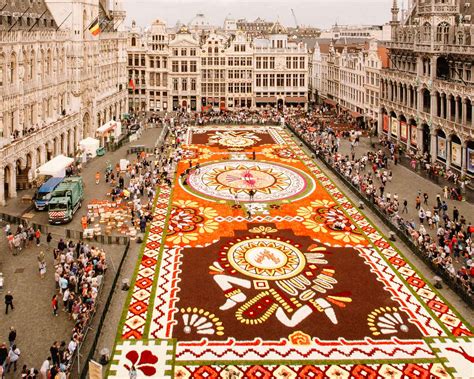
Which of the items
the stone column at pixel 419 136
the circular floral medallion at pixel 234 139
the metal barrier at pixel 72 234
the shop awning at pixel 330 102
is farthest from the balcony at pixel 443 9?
the metal barrier at pixel 72 234

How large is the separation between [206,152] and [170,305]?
44.2 meters

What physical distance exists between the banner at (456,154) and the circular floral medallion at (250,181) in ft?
58.5

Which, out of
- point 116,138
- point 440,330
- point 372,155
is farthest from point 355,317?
point 116,138

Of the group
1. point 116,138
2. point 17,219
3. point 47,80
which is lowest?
point 17,219

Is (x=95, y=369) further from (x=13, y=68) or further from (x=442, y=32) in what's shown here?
(x=442, y=32)

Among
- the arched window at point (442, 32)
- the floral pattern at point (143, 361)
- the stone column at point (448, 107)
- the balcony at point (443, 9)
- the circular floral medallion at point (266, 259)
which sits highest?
the balcony at point (443, 9)

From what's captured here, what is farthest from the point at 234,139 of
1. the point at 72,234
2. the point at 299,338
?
the point at 299,338

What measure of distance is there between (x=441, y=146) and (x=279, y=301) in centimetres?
4331

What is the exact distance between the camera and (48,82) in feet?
217

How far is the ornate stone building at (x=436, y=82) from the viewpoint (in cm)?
6112

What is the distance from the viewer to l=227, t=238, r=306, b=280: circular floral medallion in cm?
3562

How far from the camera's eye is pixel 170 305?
103 feet

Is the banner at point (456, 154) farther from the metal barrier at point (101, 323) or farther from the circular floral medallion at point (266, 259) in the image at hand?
the metal barrier at point (101, 323)

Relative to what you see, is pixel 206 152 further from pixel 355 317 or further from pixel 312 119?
pixel 355 317
